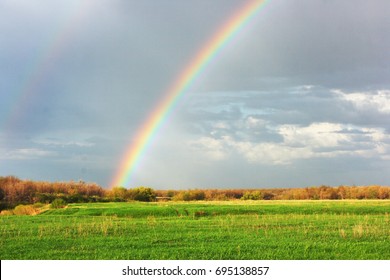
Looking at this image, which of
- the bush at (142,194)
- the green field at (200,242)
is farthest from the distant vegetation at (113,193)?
the green field at (200,242)

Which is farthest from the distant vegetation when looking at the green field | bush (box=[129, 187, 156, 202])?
the green field

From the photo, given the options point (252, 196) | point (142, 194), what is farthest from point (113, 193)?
point (252, 196)

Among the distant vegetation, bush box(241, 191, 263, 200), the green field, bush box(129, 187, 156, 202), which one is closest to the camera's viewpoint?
the green field

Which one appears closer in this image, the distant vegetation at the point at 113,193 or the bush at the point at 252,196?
the distant vegetation at the point at 113,193

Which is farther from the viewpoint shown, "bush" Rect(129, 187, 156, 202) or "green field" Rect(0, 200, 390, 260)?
"bush" Rect(129, 187, 156, 202)

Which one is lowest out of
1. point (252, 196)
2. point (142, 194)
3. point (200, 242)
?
point (200, 242)

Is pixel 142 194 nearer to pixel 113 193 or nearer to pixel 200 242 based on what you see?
pixel 113 193

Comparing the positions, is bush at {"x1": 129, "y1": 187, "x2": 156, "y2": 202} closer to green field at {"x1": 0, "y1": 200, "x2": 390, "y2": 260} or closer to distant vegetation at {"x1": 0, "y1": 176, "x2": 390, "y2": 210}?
distant vegetation at {"x1": 0, "y1": 176, "x2": 390, "y2": 210}

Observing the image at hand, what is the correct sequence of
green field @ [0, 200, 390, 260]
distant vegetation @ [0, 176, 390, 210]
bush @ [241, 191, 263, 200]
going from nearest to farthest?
1. green field @ [0, 200, 390, 260]
2. distant vegetation @ [0, 176, 390, 210]
3. bush @ [241, 191, 263, 200]

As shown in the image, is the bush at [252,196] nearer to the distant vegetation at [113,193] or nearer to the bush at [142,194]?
the distant vegetation at [113,193]

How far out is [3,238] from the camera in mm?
26953

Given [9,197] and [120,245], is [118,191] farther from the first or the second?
[120,245]

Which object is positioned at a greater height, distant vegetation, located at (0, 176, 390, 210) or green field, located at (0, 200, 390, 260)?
distant vegetation, located at (0, 176, 390, 210)

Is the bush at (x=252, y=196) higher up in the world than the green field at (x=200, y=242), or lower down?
higher up
